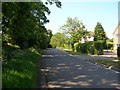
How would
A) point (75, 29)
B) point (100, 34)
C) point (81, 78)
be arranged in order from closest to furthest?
point (81, 78), point (75, 29), point (100, 34)

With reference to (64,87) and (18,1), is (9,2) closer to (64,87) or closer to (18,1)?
(18,1)

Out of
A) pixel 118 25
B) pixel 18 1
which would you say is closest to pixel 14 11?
pixel 18 1

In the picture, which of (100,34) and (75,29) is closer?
(75,29)

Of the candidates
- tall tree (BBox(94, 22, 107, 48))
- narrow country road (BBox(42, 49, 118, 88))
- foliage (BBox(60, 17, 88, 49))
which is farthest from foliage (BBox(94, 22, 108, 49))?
narrow country road (BBox(42, 49, 118, 88))

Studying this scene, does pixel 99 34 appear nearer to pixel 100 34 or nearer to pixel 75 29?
pixel 100 34

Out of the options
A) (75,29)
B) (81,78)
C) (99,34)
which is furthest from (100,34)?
(81,78)

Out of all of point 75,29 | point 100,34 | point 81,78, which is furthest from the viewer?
point 100,34

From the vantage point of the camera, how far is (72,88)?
5273 millimetres

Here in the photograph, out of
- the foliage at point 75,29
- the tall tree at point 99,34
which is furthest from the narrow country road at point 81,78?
the tall tree at point 99,34

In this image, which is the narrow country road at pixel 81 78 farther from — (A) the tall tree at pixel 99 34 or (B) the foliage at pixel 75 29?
(A) the tall tree at pixel 99 34

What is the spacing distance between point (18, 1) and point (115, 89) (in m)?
6.41

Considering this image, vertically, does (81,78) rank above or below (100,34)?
below

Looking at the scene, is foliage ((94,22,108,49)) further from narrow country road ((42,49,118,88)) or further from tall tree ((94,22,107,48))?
narrow country road ((42,49,118,88))

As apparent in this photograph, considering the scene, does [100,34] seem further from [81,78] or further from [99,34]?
[81,78]
